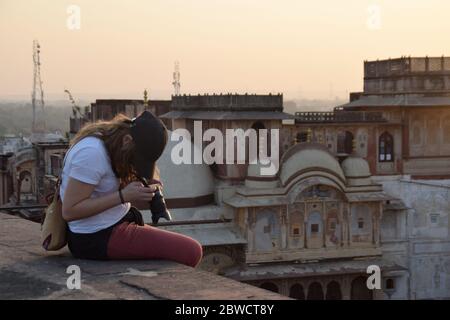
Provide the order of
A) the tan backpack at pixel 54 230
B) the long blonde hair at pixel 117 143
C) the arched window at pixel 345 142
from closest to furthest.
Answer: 1. the long blonde hair at pixel 117 143
2. the tan backpack at pixel 54 230
3. the arched window at pixel 345 142

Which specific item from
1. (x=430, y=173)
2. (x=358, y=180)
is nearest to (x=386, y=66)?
(x=430, y=173)

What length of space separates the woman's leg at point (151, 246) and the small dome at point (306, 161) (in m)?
19.9

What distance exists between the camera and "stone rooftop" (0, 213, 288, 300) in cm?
377

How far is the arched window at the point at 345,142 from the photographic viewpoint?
93.4ft

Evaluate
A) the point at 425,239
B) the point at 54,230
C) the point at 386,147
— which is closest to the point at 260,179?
the point at 386,147

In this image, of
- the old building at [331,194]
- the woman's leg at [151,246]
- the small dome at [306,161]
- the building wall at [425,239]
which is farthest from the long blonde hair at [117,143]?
the building wall at [425,239]

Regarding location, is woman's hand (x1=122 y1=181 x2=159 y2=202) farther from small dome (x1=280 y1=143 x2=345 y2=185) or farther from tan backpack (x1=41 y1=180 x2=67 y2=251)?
small dome (x1=280 y1=143 x2=345 y2=185)

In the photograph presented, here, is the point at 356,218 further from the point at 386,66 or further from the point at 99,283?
the point at 99,283

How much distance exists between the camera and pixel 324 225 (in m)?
25.3

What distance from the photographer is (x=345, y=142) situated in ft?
94.3

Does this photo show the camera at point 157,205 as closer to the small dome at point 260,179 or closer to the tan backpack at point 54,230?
the tan backpack at point 54,230

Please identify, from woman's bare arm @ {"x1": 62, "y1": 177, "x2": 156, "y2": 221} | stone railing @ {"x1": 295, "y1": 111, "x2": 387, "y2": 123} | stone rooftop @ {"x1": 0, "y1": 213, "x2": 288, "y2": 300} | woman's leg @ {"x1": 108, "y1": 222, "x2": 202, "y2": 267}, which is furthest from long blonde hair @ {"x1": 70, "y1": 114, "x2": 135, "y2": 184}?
stone railing @ {"x1": 295, "y1": 111, "x2": 387, "y2": 123}

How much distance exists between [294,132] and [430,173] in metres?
5.97
